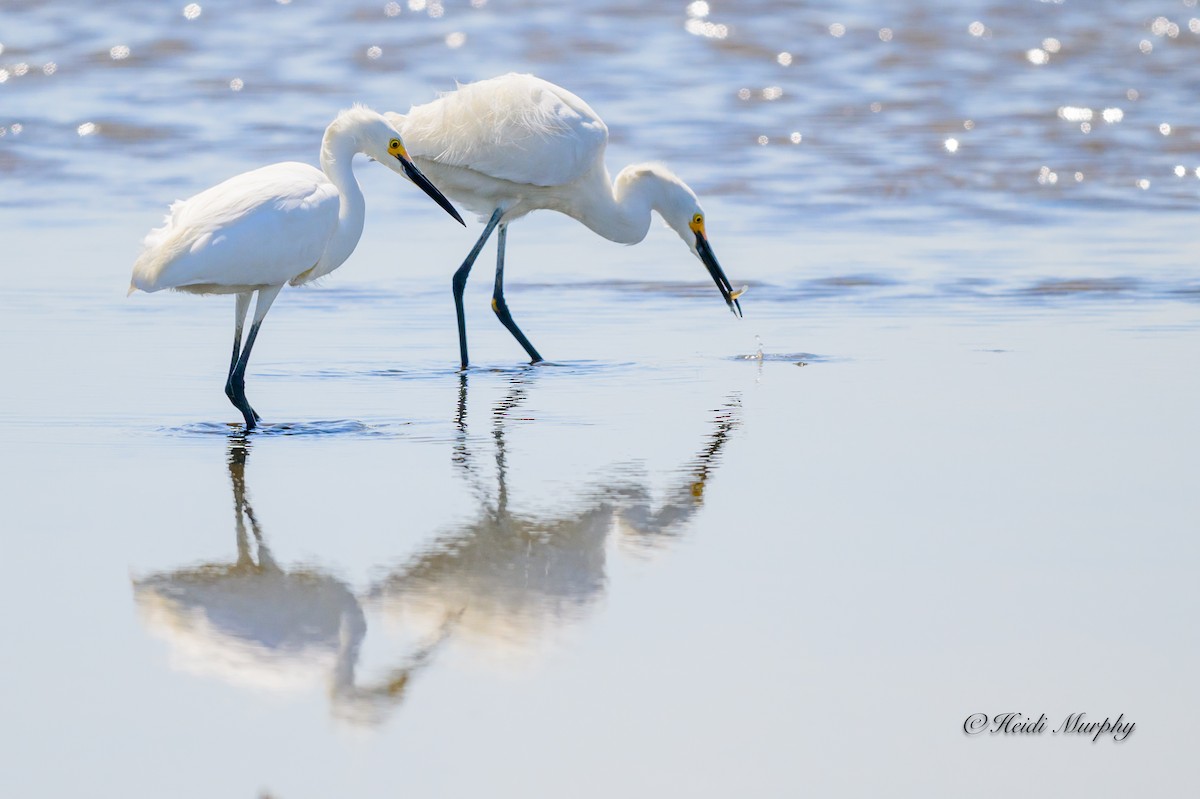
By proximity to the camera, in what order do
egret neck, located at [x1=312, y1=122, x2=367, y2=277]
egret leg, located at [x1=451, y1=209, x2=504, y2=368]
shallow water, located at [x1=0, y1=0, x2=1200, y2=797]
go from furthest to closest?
1. egret leg, located at [x1=451, y1=209, x2=504, y2=368]
2. egret neck, located at [x1=312, y1=122, x2=367, y2=277]
3. shallow water, located at [x1=0, y1=0, x2=1200, y2=797]

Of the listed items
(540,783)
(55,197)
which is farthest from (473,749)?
(55,197)

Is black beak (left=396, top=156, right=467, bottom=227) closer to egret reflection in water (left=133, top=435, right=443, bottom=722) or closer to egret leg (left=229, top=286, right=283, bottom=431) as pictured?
egret leg (left=229, top=286, right=283, bottom=431)

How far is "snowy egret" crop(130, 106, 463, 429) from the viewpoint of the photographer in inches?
259

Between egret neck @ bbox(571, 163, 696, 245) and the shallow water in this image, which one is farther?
egret neck @ bbox(571, 163, 696, 245)

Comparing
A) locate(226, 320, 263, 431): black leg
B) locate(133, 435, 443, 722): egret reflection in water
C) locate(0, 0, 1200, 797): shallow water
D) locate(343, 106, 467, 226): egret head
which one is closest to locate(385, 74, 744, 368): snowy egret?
locate(0, 0, 1200, 797): shallow water

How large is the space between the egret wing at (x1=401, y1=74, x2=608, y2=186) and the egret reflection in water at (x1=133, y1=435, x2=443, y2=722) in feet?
14.6

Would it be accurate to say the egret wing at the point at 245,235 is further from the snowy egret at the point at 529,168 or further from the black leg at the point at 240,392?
the snowy egret at the point at 529,168

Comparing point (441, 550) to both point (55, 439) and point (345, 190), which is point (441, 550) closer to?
point (55, 439)

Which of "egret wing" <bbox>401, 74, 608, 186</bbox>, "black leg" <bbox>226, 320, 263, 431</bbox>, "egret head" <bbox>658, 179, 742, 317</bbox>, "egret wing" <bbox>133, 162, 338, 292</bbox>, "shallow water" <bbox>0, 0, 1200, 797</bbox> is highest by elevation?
"egret wing" <bbox>401, 74, 608, 186</bbox>

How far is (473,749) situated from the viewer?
12.3ft

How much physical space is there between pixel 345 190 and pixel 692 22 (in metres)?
17.9

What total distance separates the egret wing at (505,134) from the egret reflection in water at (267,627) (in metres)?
4.46

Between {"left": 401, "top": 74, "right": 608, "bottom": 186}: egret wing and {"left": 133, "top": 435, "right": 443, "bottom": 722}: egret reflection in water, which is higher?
{"left": 401, "top": 74, "right": 608, "bottom": 186}: egret wing

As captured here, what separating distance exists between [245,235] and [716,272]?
351 cm
